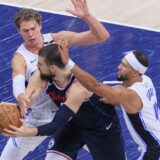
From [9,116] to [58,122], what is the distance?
51cm

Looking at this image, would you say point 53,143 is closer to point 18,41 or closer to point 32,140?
point 32,140

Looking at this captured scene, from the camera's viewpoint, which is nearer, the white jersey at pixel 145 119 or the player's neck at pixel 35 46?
the white jersey at pixel 145 119

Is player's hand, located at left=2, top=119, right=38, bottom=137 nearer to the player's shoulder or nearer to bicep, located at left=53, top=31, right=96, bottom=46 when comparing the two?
the player's shoulder

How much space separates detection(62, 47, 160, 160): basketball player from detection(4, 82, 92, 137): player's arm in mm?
224

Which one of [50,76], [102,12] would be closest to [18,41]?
[102,12]

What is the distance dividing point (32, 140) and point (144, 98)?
4.67 ft

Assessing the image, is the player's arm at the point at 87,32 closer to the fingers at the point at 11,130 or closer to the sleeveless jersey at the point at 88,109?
the sleeveless jersey at the point at 88,109

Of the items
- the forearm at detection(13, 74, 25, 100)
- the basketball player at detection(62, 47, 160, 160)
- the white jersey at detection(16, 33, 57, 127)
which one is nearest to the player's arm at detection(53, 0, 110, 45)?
the white jersey at detection(16, 33, 57, 127)

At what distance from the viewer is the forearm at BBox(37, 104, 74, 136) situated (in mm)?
6613

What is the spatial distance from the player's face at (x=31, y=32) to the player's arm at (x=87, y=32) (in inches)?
8.5

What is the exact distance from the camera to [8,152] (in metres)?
7.57

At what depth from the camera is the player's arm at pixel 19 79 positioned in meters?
6.88

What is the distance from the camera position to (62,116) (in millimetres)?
6645

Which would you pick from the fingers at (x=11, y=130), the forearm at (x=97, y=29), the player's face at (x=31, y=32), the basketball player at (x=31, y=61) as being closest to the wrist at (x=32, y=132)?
the fingers at (x=11, y=130)
